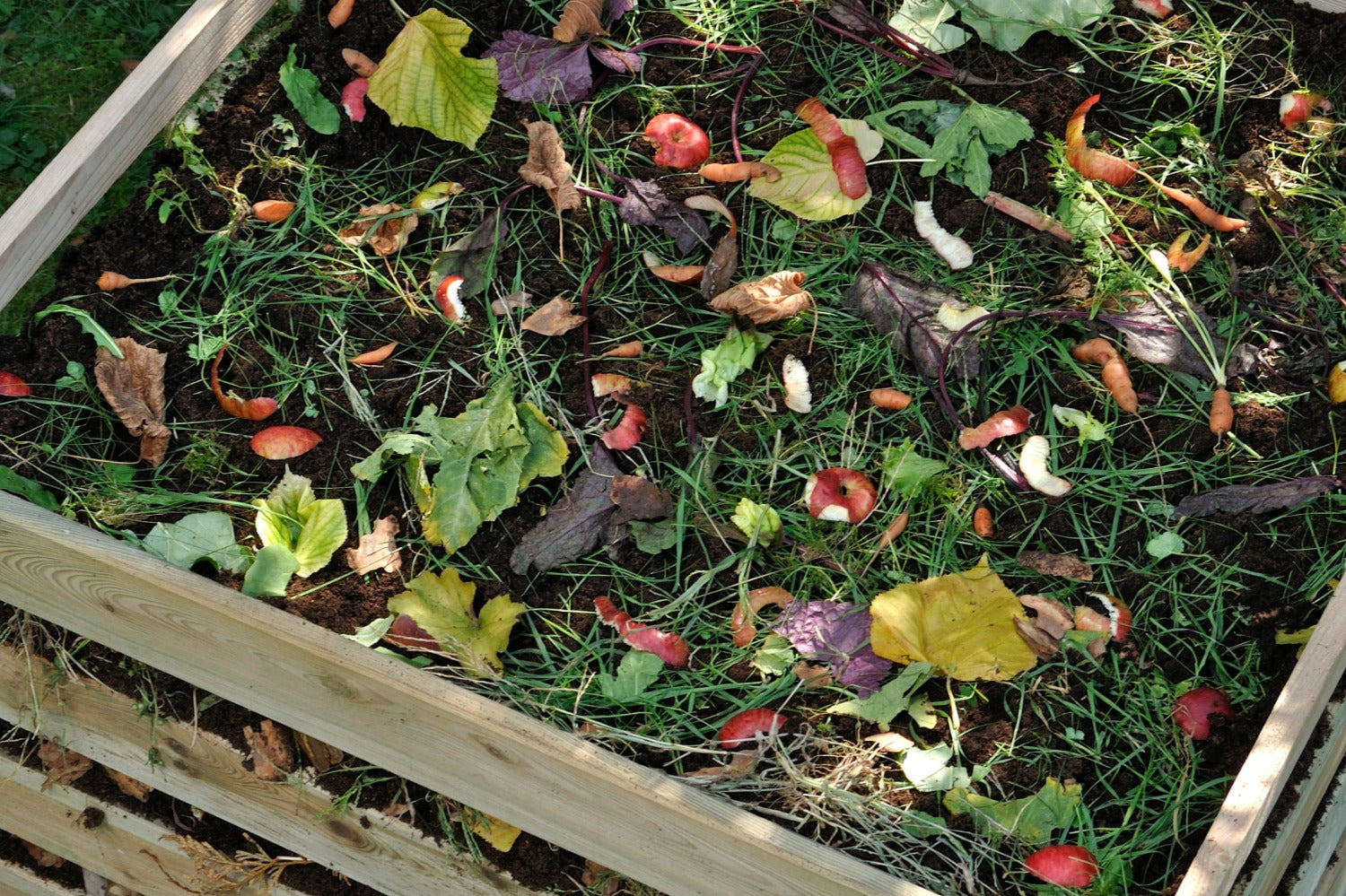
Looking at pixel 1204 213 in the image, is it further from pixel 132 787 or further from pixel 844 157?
pixel 132 787

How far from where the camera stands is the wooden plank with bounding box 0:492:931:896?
6.86 ft

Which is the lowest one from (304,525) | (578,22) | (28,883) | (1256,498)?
(28,883)

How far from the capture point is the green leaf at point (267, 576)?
95.7 inches

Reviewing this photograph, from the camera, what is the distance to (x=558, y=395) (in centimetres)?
267

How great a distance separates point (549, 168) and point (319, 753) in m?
1.32

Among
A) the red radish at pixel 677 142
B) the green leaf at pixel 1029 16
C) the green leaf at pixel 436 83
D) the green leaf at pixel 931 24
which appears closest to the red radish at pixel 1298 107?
the green leaf at pixel 1029 16

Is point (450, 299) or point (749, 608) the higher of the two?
point (450, 299)

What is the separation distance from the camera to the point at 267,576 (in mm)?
2436

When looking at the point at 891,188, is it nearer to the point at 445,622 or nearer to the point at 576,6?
the point at 576,6

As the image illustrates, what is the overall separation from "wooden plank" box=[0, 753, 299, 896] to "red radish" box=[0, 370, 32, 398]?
0.81m

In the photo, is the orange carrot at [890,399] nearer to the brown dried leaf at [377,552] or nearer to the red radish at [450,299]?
the red radish at [450,299]

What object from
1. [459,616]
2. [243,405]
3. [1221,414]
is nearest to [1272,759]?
[1221,414]

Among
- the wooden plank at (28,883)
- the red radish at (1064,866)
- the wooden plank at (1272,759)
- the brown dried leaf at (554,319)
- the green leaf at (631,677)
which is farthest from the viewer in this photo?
the wooden plank at (28,883)

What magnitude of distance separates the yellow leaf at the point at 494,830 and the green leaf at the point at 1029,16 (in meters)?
1.99
